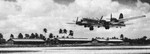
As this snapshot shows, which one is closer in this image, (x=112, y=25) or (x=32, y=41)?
(x=112, y=25)

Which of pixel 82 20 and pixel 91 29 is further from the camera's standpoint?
pixel 82 20

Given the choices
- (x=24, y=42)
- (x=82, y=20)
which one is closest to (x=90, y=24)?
(x=82, y=20)

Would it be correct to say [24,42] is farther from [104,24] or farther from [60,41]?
[104,24]

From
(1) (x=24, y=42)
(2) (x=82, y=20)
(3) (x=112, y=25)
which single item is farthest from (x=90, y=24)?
(1) (x=24, y=42)

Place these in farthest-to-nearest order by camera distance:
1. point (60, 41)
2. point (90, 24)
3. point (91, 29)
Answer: point (60, 41) → point (90, 24) → point (91, 29)

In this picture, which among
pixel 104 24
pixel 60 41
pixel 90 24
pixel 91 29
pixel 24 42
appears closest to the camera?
pixel 91 29

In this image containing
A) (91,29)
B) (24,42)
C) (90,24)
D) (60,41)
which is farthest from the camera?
(60,41)

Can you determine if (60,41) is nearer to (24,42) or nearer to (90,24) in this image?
(24,42)

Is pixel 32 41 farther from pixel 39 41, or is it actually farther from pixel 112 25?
pixel 112 25

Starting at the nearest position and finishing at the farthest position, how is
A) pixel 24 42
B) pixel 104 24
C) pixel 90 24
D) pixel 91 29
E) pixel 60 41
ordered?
pixel 91 29
pixel 90 24
pixel 104 24
pixel 24 42
pixel 60 41
